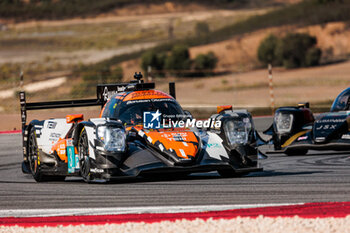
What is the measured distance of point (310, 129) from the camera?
1512 cm

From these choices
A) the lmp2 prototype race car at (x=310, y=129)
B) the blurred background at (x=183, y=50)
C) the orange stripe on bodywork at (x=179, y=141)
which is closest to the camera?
the orange stripe on bodywork at (x=179, y=141)

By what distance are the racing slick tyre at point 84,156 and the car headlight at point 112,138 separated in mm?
388

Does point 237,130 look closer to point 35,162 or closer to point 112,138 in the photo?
point 112,138

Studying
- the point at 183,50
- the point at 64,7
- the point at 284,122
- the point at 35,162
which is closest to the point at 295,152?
the point at 284,122

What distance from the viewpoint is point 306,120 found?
51.3 feet

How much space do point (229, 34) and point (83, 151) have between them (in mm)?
73648

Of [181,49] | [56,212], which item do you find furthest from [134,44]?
[56,212]

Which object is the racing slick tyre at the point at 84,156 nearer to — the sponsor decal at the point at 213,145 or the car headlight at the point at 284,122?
the sponsor decal at the point at 213,145

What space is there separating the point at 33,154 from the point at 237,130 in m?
3.43

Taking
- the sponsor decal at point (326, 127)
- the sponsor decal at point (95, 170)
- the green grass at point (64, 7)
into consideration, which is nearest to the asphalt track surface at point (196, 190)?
the sponsor decal at point (95, 170)

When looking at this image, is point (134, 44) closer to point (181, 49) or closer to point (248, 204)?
point (181, 49)

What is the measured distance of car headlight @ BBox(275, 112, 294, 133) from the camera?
50.6 feet

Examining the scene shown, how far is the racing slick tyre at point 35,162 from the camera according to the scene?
40.8ft

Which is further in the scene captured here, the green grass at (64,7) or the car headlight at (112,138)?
the green grass at (64,7)
